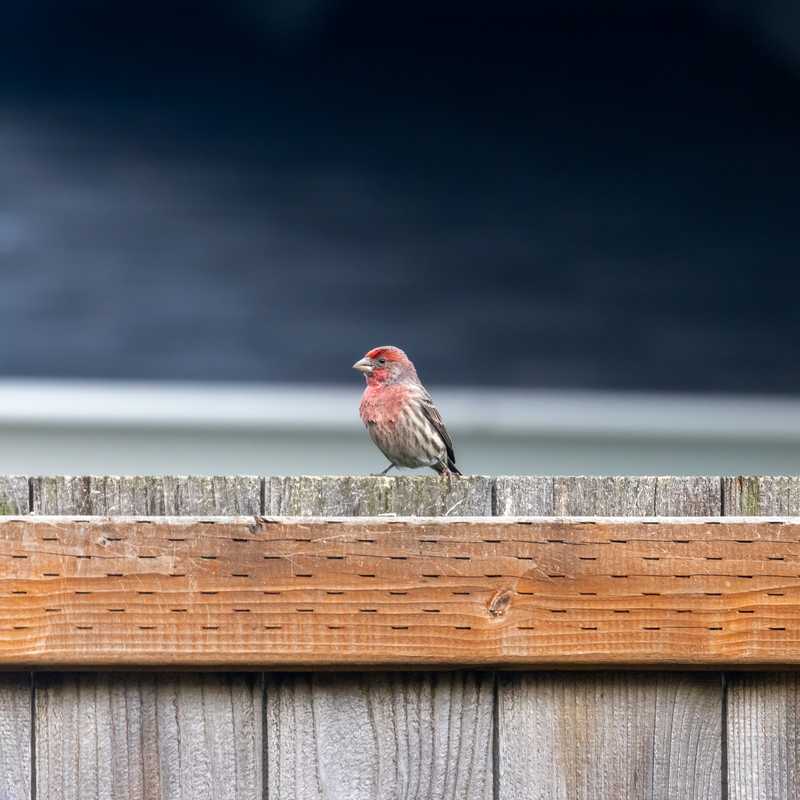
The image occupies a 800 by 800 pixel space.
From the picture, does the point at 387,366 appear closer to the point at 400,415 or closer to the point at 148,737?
the point at 400,415

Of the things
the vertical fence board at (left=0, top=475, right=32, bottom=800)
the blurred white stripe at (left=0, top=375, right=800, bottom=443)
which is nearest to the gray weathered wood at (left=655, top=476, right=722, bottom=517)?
the vertical fence board at (left=0, top=475, right=32, bottom=800)

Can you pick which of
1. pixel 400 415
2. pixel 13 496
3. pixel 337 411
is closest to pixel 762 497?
pixel 13 496

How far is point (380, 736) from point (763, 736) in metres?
0.55

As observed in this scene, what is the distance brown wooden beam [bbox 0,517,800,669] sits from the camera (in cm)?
189

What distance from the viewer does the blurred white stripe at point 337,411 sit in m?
6.38

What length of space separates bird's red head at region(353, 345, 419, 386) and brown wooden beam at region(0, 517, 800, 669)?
3615 millimetres

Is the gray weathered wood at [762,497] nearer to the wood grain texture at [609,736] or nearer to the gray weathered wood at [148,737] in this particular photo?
the wood grain texture at [609,736]

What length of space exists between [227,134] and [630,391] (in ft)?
7.60

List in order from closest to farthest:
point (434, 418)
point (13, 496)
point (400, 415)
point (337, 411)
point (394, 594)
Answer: point (394, 594)
point (13, 496)
point (400, 415)
point (434, 418)
point (337, 411)

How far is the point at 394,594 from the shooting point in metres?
1.89

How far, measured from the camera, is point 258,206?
668cm

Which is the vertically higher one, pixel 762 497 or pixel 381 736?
pixel 762 497

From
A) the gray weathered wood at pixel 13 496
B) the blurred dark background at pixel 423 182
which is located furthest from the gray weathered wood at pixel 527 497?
the blurred dark background at pixel 423 182

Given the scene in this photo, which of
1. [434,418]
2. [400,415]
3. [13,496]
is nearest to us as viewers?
[13,496]
